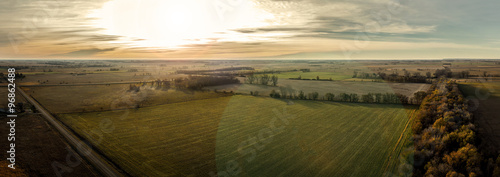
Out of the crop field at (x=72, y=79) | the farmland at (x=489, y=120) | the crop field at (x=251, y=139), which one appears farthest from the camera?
the crop field at (x=72, y=79)

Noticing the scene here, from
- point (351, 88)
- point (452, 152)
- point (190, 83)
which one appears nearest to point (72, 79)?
point (190, 83)

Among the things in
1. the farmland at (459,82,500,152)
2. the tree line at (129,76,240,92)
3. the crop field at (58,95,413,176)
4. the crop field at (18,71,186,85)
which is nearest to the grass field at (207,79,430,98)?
the tree line at (129,76,240,92)

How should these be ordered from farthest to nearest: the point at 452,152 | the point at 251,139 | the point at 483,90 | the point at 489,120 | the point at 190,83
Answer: the point at 190,83 → the point at 483,90 → the point at 489,120 → the point at 251,139 → the point at 452,152

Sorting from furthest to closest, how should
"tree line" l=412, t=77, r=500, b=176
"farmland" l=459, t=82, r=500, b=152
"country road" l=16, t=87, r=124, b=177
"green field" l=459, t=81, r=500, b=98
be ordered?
"green field" l=459, t=81, r=500, b=98
"farmland" l=459, t=82, r=500, b=152
"country road" l=16, t=87, r=124, b=177
"tree line" l=412, t=77, r=500, b=176

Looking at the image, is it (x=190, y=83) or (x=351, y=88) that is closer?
(x=351, y=88)

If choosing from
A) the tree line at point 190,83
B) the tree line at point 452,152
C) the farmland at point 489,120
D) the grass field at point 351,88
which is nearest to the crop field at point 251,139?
the tree line at point 452,152

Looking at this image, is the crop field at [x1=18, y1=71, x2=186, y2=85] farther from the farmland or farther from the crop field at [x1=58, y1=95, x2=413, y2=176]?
the farmland

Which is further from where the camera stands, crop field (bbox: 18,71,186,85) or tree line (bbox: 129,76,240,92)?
crop field (bbox: 18,71,186,85)

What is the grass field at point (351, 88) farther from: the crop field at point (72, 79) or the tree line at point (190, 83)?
the crop field at point (72, 79)

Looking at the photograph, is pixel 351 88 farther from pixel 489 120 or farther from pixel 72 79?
pixel 72 79
